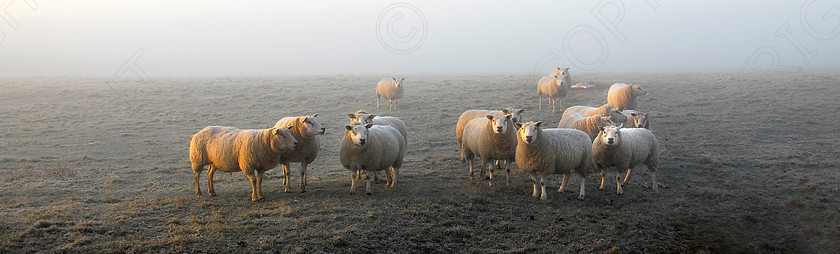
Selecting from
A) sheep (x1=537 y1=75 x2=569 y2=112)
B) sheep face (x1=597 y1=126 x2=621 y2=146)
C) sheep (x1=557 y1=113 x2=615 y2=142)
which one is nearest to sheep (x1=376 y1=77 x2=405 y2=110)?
sheep (x1=537 y1=75 x2=569 y2=112)

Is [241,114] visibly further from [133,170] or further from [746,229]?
[746,229]

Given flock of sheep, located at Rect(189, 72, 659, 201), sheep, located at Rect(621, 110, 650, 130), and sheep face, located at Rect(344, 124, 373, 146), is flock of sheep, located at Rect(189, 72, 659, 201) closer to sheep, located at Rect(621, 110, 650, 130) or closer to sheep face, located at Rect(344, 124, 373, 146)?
sheep face, located at Rect(344, 124, 373, 146)

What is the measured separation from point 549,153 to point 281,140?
5.13 meters

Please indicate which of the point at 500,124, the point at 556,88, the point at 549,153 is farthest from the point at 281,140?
the point at 556,88

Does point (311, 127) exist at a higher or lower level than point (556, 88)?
higher

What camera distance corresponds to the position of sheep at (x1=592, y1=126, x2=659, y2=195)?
1035 centimetres

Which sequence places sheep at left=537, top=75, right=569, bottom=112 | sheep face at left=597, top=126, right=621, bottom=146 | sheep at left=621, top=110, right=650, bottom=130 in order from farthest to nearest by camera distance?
sheep at left=537, top=75, right=569, bottom=112, sheep at left=621, top=110, right=650, bottom=130, sheep face at left=597, top=126, right=621, bottom=146

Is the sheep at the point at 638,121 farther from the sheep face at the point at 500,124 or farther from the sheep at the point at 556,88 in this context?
the sheep at the point at 556,88

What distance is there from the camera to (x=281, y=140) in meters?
9.59

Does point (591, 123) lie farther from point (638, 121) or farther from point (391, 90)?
point (391, 90)

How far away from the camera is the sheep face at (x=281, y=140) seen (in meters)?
9.59

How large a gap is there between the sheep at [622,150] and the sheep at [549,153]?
54cm

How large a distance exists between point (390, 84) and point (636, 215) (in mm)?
19408

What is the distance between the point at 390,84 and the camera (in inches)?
1065
